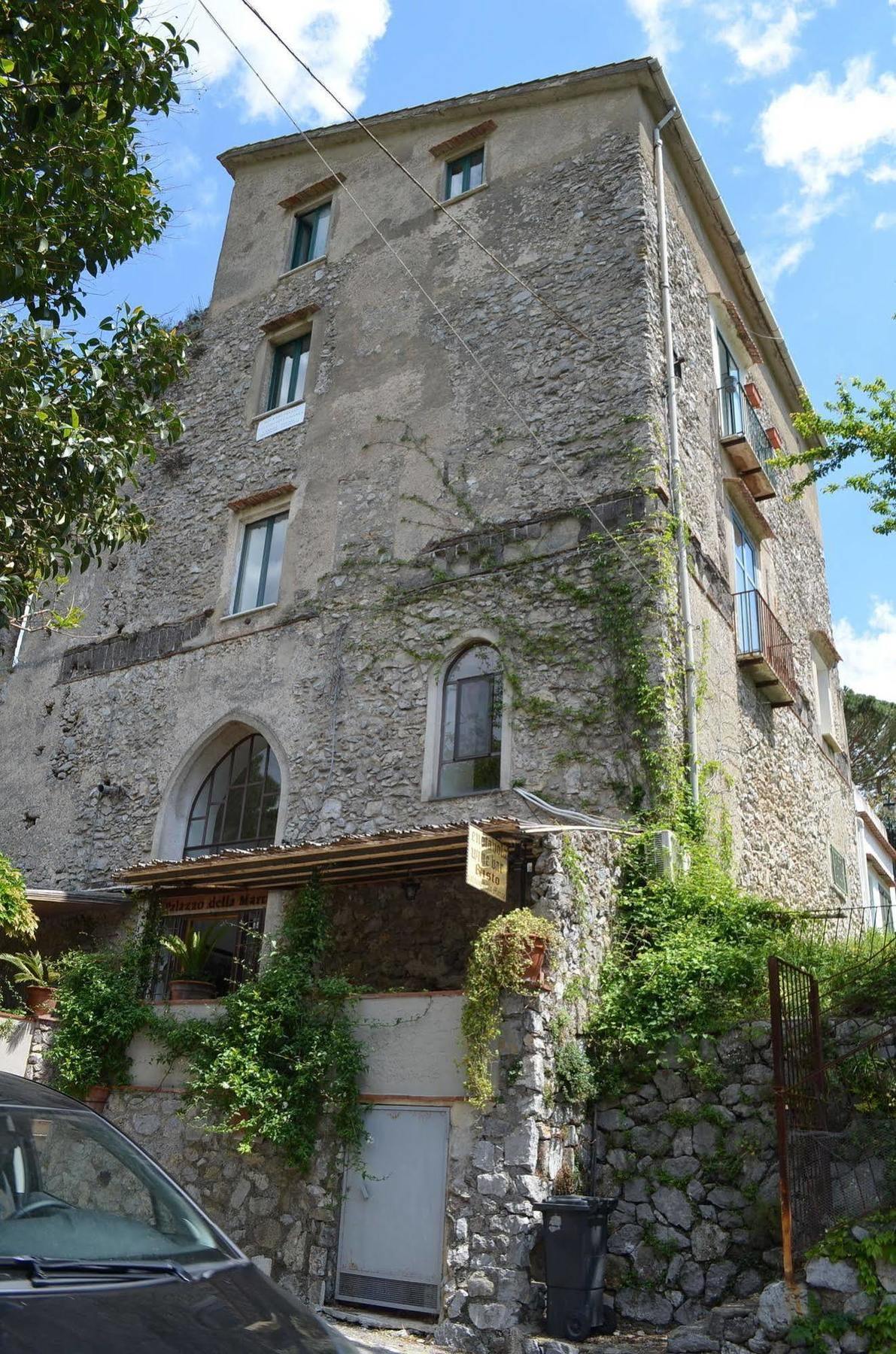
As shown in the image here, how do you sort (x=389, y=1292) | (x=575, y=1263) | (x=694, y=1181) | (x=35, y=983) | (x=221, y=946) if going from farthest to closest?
(x=221, y=946), (x=35, y=983), (x=389, y=1292), (x=694, y=1181), (x=575, y=1263)

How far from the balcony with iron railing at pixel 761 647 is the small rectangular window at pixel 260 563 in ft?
21.0

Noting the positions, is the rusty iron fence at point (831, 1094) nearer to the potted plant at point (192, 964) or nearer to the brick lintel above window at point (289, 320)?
the potted plant at point (192, 964)

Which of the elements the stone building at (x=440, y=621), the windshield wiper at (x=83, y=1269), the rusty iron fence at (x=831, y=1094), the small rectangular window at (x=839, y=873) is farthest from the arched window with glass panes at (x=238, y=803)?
the windshield wiper at (x=83, y=1269)

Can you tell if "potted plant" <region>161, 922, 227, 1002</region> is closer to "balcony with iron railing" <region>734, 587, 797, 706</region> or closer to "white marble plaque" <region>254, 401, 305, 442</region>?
"balcony with iron railing" <region>734, 587, 797, 706</region>

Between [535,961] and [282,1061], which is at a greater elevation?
[535,961]

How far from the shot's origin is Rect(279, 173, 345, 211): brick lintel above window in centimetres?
1784

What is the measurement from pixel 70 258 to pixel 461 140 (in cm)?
943

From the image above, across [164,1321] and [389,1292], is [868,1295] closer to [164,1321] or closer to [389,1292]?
[389,1292]

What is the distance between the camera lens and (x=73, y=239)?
8.74 metres

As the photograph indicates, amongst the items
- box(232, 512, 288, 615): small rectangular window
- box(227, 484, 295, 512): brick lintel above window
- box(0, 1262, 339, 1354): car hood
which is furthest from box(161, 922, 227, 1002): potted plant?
box(0, 1262, 339, 1354): car hood

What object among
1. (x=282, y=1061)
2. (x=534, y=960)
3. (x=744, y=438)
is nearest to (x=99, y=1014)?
(x=282, y=1061)

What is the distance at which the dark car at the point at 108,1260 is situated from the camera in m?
2.56

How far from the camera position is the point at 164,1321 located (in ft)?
8.79

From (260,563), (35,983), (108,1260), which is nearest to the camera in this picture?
(108,1260)
